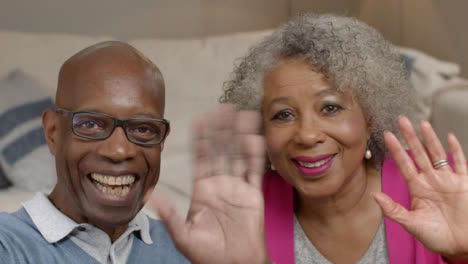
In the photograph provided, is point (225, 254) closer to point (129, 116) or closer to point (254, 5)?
point (129, 116)

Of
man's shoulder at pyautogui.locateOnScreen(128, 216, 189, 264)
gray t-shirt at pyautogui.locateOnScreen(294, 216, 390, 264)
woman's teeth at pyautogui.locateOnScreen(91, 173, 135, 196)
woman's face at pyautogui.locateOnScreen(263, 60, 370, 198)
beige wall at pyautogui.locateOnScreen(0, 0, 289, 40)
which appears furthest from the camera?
beige wall at pyautogui.locateOnScreen(0, 0, 289, 40)

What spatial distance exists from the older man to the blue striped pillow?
48.9 inches

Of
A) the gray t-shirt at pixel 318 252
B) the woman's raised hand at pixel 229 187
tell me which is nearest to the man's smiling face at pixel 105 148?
the woman's raised hand at pixel 229 187

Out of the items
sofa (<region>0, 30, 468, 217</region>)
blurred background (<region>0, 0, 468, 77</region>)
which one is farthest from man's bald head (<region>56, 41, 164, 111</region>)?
blurred background (<region>0, 0, 468, 77</region>)

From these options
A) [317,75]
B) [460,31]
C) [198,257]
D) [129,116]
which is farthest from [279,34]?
[460,31]

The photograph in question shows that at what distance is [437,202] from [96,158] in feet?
2.24

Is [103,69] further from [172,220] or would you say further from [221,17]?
[221,17]

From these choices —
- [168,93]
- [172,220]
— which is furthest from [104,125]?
[168,93]

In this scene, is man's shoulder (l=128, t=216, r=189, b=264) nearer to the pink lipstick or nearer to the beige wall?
the pink lipstick

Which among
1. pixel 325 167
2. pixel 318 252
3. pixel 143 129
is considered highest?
pixel 143 129

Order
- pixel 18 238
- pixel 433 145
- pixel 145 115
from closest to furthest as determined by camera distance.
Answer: pixel 18 238, pixel 145 115, pixel 433 145

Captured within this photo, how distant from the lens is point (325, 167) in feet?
5.19

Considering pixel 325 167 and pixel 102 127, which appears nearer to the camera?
pixel 102 127

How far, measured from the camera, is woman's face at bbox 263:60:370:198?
5.16ft
